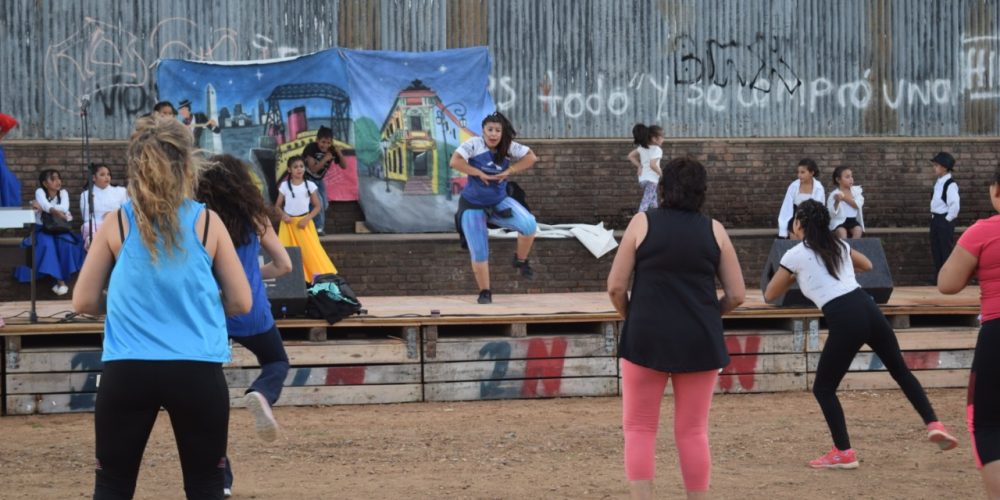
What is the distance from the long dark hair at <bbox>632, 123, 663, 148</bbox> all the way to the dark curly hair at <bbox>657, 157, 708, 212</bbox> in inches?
401

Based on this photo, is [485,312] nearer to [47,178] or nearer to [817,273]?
[817,273]

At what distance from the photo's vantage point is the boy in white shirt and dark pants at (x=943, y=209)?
1620 cm

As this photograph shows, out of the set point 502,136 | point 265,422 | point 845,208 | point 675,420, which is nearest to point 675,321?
point 675,420

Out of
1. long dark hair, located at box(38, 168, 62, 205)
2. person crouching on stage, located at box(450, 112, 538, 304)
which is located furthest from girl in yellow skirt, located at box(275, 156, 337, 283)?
long dark hair, located at box(38, 168, 62, 205)

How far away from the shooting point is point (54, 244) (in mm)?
14711

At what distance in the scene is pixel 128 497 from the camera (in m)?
4.73

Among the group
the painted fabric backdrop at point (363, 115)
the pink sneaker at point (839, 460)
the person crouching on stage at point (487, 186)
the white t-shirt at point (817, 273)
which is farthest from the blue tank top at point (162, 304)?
the painted fabric backdrop at point (363, 115)

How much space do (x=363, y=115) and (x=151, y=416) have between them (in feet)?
39.9

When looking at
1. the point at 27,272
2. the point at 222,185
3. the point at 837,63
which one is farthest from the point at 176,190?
the point at 837,63

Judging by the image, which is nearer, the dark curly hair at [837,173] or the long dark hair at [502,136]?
the long dark hair at [502,136]

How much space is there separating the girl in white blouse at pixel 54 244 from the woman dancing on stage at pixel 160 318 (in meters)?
10.3

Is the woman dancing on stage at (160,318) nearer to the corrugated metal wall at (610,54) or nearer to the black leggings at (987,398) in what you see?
the black leggings at (987,398)

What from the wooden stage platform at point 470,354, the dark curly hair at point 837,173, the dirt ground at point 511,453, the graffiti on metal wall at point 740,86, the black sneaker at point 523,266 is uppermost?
the graffiti on metal wall at point 740,86

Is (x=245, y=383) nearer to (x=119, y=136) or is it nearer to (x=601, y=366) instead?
(x=601, y=366)
